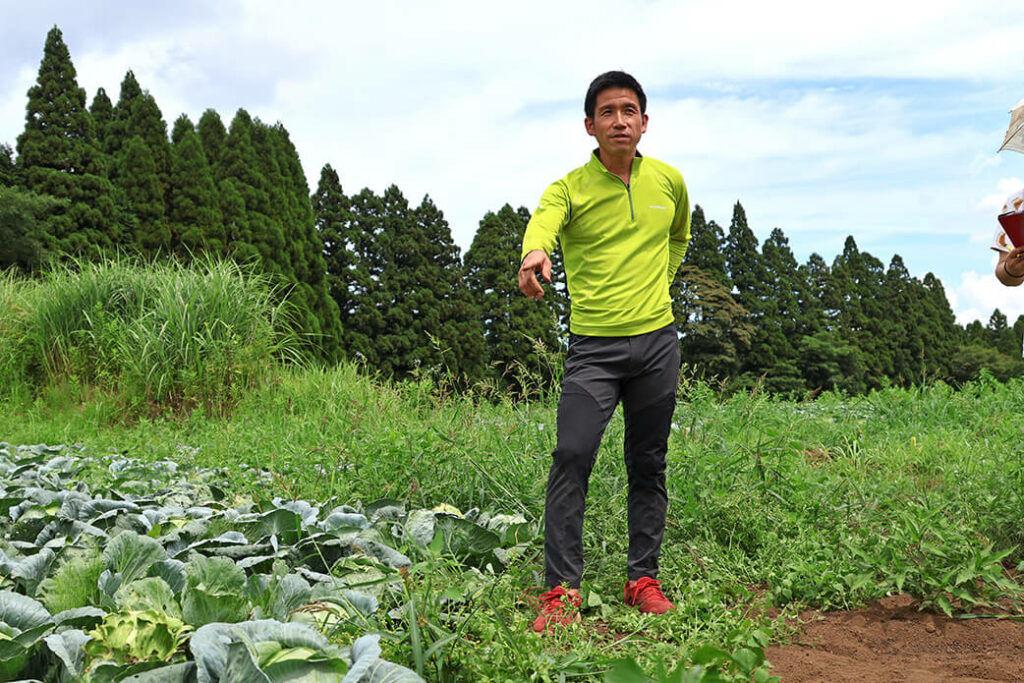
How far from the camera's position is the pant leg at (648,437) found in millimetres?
2809

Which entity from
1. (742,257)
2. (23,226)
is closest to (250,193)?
(23,226)

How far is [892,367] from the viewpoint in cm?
3080

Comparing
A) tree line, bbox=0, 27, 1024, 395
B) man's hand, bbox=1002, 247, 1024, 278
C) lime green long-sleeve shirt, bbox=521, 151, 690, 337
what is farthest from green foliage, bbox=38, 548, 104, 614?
tree line, bbox=0, 27, 1024, 395

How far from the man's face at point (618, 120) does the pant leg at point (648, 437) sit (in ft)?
2.13

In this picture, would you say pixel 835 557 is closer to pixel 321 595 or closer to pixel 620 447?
pixel 620 447

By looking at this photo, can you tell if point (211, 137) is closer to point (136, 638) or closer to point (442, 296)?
point (442, 296)

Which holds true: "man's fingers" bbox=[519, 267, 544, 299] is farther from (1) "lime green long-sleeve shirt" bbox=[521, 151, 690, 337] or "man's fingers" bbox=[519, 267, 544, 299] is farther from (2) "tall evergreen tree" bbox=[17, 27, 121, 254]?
(2) "tall evergreen tree" bbox=[17, 27, 121, 254]

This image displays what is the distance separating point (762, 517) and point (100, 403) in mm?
→ 6462

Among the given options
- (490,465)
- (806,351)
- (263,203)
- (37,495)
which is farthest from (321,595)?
(806,351)

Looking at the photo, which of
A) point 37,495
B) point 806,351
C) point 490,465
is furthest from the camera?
point 806,351

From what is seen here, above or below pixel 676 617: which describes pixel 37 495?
above

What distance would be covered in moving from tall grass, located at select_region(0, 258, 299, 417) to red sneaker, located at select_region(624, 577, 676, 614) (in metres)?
5.43

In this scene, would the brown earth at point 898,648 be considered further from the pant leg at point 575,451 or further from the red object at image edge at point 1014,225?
the red object at image edge at point 1014,225

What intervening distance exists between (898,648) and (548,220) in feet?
5.84
